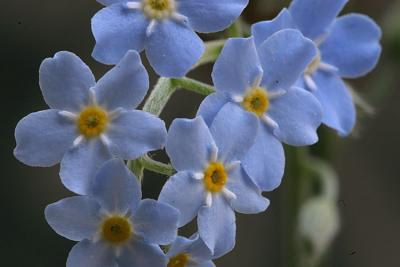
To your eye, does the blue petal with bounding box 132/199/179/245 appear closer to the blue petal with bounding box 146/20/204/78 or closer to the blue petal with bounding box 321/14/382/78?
the blue petal with bounding box 146/20/204/78

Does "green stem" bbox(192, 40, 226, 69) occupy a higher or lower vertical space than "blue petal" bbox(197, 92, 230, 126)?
lower

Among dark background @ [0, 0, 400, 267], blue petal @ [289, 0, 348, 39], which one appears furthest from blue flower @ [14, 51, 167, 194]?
dark background @ [0, 0, 400, 267]

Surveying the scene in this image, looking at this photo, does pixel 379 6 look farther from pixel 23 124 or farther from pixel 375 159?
pixel 23 124

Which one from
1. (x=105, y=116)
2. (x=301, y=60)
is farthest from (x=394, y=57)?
(x=105, y=116)

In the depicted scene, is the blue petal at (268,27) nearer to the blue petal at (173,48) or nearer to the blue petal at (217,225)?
the blue petal at (173,48)

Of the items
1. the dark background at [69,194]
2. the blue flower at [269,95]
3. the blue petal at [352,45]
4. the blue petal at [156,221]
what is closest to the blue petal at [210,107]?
the blue flower at [269,95]
